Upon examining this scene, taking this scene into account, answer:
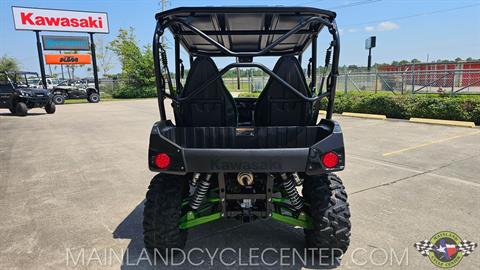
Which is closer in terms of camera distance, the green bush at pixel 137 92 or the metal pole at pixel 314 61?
the metal pole at pixel 314 61

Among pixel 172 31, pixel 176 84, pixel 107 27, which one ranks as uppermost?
pixel 107 27

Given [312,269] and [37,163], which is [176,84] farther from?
[37,163]

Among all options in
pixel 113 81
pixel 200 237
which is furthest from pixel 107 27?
pixel 200 237

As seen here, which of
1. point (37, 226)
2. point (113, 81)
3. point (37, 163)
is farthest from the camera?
point (113, 81)

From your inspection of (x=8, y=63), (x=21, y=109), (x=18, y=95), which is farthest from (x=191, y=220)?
(x=8, y=63)

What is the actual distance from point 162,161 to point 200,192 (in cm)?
46

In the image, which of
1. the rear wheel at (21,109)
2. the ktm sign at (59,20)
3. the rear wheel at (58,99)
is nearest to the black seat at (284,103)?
the rear wheel at (21,109)

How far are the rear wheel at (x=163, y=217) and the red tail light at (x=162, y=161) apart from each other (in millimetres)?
371

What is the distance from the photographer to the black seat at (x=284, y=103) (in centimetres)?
281

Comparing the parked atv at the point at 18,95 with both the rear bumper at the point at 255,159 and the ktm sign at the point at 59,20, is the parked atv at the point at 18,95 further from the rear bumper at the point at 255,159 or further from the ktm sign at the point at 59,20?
the rear bumper at the point at 255,159

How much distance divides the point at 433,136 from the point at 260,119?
21.9 ft

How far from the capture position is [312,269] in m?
2.63

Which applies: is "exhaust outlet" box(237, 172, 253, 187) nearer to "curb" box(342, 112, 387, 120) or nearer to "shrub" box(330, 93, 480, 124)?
"shrub" box(330, 93, 480, 124)

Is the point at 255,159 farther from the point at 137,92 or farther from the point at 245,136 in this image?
the point at 137,92
